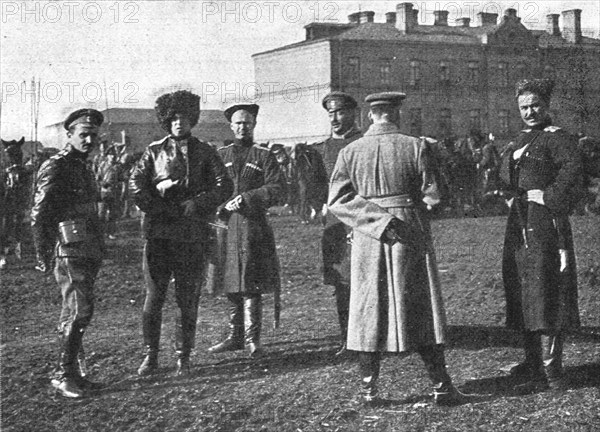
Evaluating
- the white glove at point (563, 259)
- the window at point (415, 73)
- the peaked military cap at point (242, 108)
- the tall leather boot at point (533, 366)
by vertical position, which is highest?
the window at point (415, 73)

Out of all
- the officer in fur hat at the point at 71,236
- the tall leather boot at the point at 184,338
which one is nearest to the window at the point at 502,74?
the tall leather boot at the point at 184,338

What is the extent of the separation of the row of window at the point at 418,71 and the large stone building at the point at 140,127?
49.9 feet

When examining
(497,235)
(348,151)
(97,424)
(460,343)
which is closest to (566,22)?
(497,235)

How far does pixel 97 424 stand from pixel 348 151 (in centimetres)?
239

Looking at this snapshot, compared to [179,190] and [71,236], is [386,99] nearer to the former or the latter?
[179,190]

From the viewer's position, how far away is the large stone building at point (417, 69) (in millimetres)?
44500

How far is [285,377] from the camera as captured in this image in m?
6.20

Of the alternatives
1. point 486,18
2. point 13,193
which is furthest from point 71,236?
point 486,18

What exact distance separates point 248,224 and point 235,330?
95 centimetres

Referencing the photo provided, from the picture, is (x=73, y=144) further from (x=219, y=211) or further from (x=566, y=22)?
(x=566, y=22)

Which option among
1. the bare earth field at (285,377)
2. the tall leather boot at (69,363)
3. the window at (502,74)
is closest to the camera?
the bare earth field at (285,377)

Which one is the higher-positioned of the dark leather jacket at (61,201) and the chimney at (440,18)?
the chimney at (440,18)

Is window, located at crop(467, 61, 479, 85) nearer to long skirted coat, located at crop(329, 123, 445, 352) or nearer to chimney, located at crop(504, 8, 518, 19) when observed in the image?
chimney, located at crop(504, 8, 518, 19)

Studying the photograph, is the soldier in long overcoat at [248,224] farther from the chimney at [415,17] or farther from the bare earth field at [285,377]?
the chimney at [415,17]
